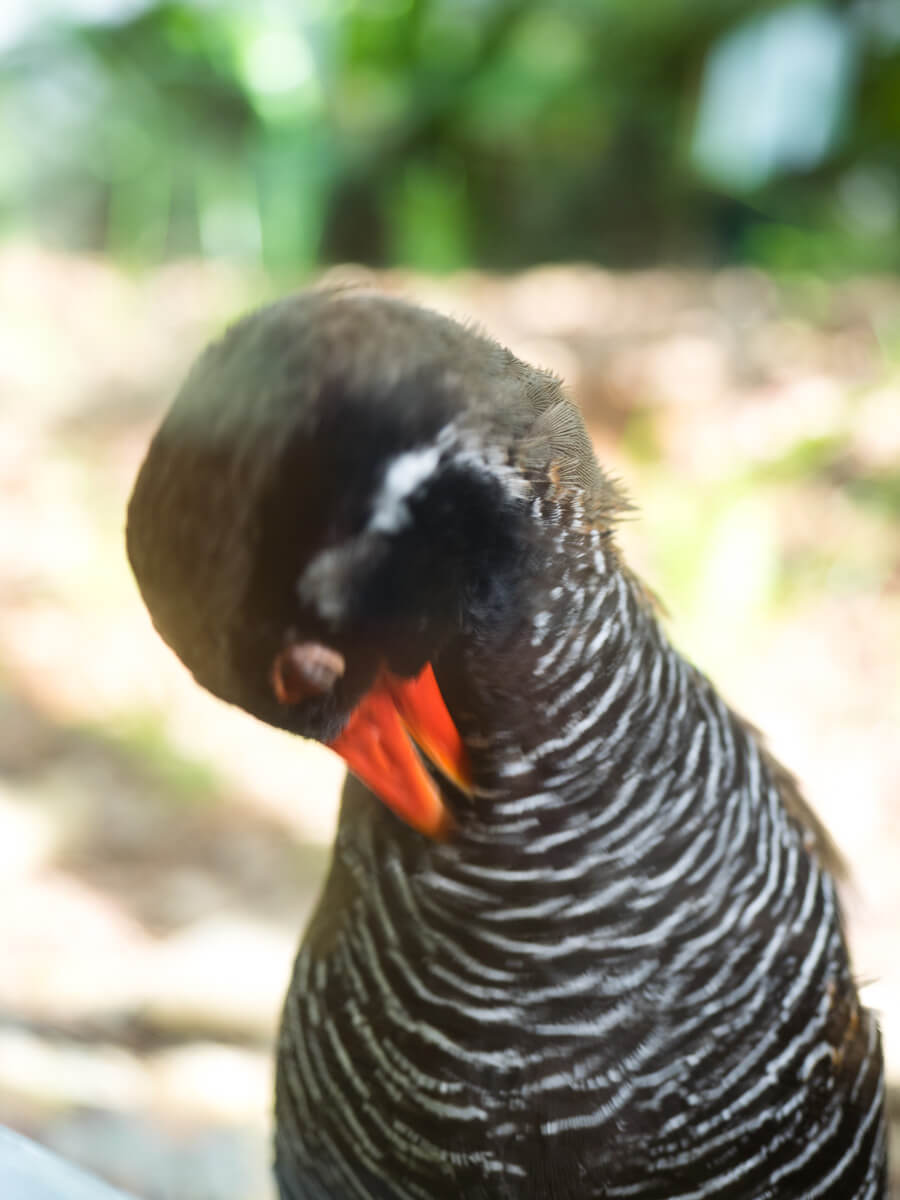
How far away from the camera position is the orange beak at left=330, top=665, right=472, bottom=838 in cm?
56

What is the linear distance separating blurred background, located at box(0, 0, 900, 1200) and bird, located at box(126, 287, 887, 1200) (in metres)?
0.14

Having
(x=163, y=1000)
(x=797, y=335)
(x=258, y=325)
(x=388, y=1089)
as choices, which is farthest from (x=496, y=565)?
(x=797, y=335)

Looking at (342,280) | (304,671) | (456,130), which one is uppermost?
(456,130)

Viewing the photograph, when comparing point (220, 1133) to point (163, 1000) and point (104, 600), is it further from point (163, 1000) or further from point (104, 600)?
point (104, 600)

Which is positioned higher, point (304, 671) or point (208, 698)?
point (208, 698)

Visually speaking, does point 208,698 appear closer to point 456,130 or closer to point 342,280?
point 342,280

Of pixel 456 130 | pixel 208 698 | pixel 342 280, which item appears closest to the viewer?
pixel 342 280

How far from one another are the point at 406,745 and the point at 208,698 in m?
0.51

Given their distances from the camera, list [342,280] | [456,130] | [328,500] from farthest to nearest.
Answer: [456,130] < [342,280] < [328,500]

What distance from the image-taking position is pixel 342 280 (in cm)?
58

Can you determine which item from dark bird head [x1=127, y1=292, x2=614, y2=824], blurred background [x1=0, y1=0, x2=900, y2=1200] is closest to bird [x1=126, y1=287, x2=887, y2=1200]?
dark bird head [x1=127, y1=292, x2=614, y2=824]

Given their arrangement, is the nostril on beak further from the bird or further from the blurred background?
the blurred background

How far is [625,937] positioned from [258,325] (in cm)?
40

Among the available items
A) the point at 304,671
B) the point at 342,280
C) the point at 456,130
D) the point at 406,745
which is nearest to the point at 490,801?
the point at 406,745
